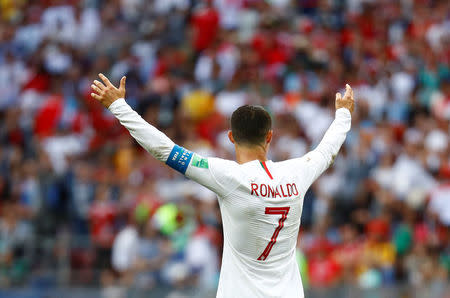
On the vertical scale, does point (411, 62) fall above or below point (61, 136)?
above

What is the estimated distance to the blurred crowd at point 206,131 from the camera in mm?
11883

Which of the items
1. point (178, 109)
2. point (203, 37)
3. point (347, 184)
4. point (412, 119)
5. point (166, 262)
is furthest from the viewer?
point (203, 37)

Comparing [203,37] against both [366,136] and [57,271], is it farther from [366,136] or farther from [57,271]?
[57,271]

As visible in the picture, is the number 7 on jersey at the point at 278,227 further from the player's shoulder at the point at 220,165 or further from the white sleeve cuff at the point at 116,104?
the white sleeve cuff at the point at 116,104

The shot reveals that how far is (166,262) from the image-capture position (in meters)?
11.8

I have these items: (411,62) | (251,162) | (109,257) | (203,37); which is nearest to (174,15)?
(203,37)

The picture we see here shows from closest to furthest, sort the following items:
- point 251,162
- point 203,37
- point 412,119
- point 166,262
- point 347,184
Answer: point 251,162 < point 166,262 < point 347,184 < point 412,119 < point 203,37

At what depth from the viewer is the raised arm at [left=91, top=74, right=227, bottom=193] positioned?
4.66 metres

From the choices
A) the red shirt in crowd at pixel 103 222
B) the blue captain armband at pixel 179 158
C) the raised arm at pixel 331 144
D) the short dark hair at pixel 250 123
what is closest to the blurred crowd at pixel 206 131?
the red shirt in crowd at pixel 103 222

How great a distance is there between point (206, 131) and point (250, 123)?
9.82m

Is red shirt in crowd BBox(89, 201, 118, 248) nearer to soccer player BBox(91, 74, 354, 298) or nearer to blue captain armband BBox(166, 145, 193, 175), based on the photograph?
soccer player BBox(91, 74, 354, 298)

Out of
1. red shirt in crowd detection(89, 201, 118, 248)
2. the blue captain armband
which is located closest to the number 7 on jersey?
the blue captain armband

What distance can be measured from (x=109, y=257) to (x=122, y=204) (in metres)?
0.96

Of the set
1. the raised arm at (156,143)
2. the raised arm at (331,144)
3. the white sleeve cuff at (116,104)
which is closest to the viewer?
the raised arm at (156,143)
